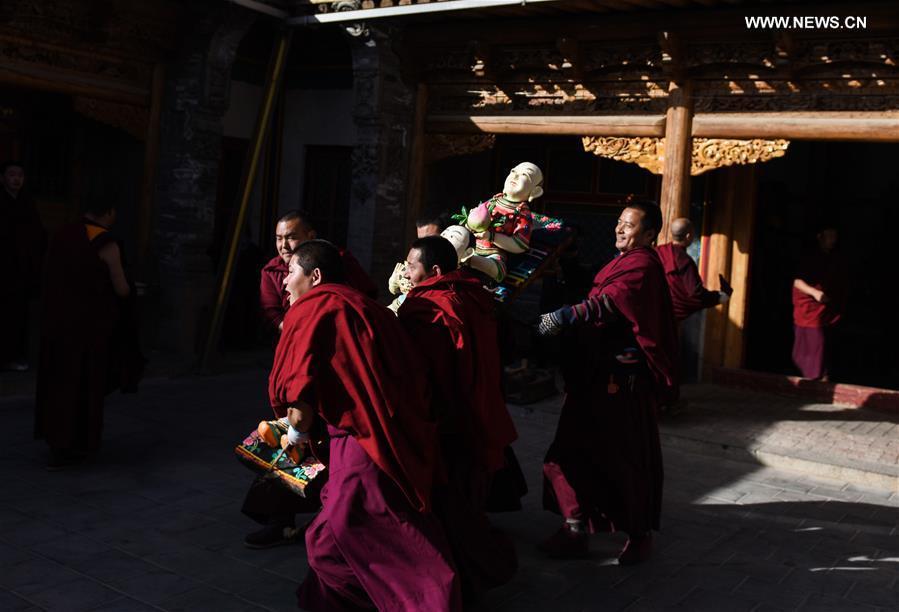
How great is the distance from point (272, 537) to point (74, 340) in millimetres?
2122

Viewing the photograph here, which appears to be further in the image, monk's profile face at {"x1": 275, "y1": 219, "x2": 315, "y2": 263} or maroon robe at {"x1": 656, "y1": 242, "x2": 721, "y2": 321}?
maroon robe at {"x1": 656, "y1": 242, "x2": 721, "y2": 321}

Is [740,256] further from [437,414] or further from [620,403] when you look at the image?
[437,414]

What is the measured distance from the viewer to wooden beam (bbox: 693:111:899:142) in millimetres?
7801

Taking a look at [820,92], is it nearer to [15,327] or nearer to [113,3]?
[113,3]

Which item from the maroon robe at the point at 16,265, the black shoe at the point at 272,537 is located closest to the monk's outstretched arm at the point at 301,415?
the black shoe at the point at 272,537

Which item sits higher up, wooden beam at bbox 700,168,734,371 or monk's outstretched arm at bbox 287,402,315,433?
wooden beam at bbox 700,168,734,371

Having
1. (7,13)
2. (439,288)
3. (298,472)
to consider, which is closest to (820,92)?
(439,288)

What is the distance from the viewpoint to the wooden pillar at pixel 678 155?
28.3ft

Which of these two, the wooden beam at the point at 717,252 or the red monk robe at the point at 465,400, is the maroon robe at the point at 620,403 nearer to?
the red monk robe at the point at 465,400

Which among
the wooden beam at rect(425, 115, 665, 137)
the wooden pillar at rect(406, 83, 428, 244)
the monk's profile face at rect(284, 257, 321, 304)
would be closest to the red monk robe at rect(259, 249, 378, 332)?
the monk's profile face at rect(284, 257, 321, 304)

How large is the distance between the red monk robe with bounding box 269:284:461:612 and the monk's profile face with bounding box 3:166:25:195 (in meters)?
5.54

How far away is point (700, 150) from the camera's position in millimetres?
8578

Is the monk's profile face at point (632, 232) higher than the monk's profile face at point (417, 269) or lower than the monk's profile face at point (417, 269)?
higher

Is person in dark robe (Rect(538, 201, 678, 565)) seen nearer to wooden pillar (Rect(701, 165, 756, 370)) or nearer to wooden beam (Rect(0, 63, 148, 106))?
wooden pillar (Rect(701, 165, 756, 370))
